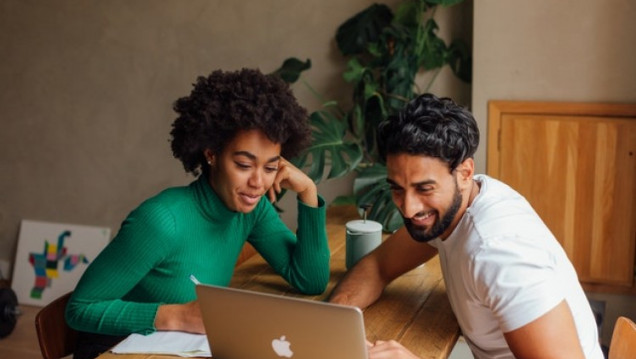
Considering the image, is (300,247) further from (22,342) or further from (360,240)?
(22,342)

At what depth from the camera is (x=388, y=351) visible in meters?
1.67

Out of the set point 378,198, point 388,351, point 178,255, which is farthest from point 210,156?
point 378,198

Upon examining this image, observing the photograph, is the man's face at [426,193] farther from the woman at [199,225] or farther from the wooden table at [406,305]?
the woman at [199,225]

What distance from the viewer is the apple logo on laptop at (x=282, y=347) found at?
1575 millimetres

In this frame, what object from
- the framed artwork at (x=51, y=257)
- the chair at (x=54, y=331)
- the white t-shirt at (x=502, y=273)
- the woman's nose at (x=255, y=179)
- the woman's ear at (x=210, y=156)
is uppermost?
the woman's ear at (x=210, y=156)

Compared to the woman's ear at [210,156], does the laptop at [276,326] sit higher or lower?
lower

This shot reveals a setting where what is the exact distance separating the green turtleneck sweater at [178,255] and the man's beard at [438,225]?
1.27 ft

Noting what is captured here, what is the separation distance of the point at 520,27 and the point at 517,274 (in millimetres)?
1715

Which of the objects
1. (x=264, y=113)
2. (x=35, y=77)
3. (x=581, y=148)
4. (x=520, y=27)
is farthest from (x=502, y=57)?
(x=35, y=77)

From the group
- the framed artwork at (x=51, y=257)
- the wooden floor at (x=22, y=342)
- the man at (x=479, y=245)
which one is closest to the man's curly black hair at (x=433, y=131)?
the man at (x=479, y=245)

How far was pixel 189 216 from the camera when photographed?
6.59ft

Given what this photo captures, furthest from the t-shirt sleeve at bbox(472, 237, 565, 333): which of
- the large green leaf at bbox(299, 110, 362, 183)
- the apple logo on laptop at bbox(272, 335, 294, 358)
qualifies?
the large green leaf at bbox(299, 110, 362, 183)

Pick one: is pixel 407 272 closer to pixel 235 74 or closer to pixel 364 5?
pixel 235 74

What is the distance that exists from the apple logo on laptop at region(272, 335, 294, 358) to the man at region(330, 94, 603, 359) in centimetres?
19
